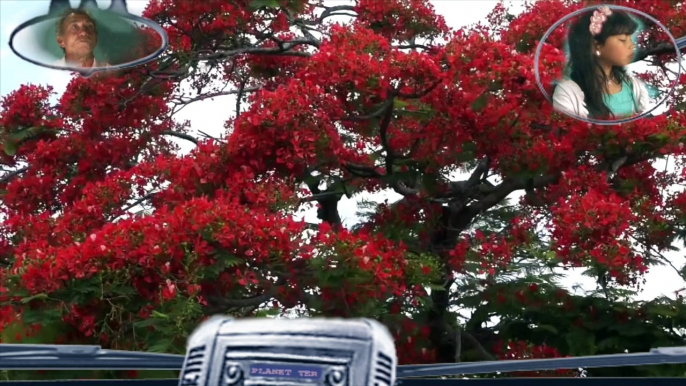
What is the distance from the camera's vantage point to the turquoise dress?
4.07m

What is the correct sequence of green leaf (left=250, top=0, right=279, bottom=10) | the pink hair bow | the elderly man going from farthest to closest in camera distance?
green leaf (left=250, top=0, right=279, bottom=10) < the pink hair bow < the elderly man

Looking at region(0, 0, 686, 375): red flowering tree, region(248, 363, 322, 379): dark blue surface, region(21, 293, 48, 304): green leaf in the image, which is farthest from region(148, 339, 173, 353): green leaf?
region(248, 363, 322, 379): dark blue surface

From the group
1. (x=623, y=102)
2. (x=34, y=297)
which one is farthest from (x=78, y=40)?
(x=623, y=102)

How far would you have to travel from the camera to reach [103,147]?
622 centimetres

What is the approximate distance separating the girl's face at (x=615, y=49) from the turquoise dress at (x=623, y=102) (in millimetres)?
130

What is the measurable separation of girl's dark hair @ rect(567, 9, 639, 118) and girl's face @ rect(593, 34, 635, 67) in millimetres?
19

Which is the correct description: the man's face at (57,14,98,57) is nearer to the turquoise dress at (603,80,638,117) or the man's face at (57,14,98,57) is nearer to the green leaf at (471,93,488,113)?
the green leaf at (471,93,488,113)

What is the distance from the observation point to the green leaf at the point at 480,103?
501 centimetres

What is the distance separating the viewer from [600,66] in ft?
13.2

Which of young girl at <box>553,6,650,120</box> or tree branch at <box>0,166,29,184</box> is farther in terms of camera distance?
tree branch at <box>0,166,29,184</box>

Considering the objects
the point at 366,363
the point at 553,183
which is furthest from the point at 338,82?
the point at 366,363

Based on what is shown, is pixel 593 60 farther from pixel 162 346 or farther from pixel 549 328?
pixel 162 346

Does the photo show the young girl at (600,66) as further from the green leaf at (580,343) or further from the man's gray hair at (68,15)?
the man's gray hair at (68,15)

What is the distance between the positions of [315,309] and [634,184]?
2305 millimetres
